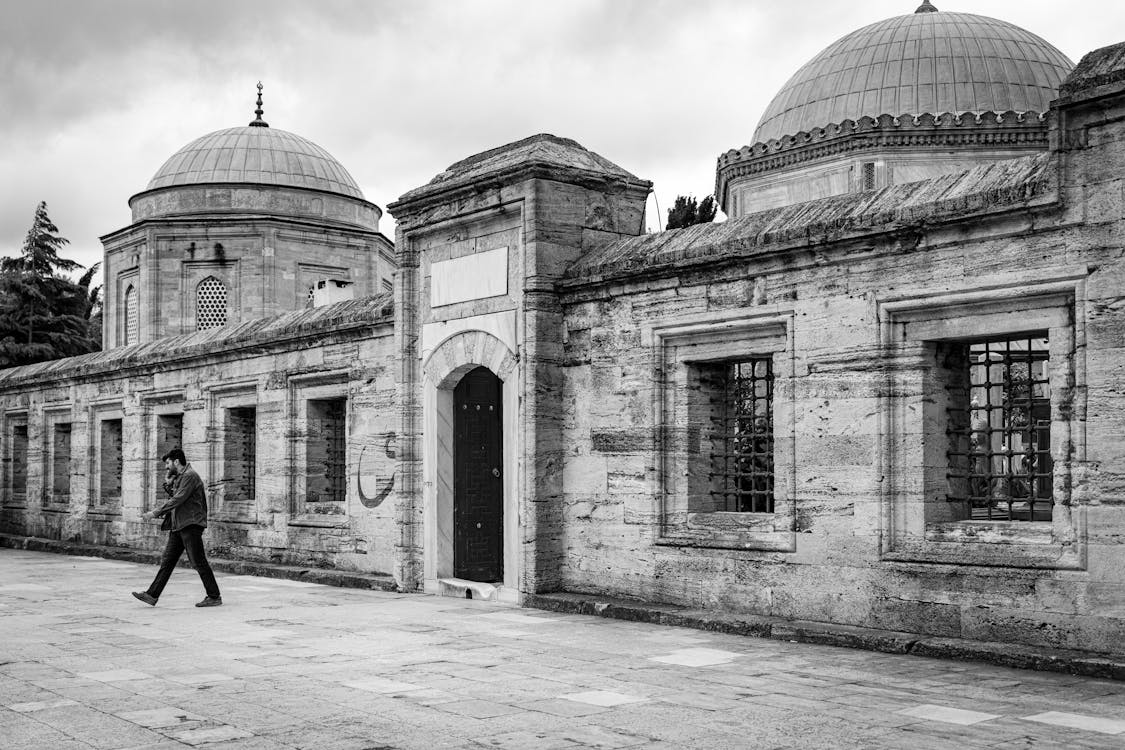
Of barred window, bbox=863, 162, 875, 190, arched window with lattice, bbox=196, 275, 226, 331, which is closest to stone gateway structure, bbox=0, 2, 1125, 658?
barred window, bbox=863, 162, 875, 190

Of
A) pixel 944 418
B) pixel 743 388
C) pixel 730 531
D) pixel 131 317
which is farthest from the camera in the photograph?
pixel 131 317

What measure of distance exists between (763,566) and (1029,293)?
2.97 m

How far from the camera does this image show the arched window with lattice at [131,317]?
33938 millimetres

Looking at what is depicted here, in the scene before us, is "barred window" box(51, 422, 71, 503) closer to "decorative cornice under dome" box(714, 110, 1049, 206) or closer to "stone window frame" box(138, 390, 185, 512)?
"stone window frame" box(138, 390, 185, 512)

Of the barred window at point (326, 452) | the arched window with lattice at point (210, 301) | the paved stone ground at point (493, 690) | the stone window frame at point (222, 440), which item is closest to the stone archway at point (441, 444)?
the paved stone ground at point (493, 690)

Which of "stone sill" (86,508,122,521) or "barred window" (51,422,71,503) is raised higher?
"barred window" (51,422,71,503)

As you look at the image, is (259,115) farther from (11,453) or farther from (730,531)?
(730,531)

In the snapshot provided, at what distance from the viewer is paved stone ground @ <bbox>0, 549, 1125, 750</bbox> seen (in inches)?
233

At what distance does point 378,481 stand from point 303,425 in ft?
6.66

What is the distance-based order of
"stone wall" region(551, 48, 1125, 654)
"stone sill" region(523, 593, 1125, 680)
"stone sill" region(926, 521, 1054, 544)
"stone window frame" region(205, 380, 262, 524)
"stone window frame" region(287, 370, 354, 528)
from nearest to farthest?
"stone sill" region(523, 593, 1125, 680) < "stone wall" region(551, 48, 1125, 654) < "stone sill" region(926, 521, 1054, 544) < "stone window frame" region(287, 370, 354, 528) < "stone window frame" region(205, 380, 262, 524)

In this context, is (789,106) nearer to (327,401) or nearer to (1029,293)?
(327,401)

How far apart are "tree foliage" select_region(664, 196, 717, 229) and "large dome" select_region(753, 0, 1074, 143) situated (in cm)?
777

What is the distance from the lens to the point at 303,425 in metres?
15.5

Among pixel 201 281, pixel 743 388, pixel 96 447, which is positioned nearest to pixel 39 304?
pixel 201 281
